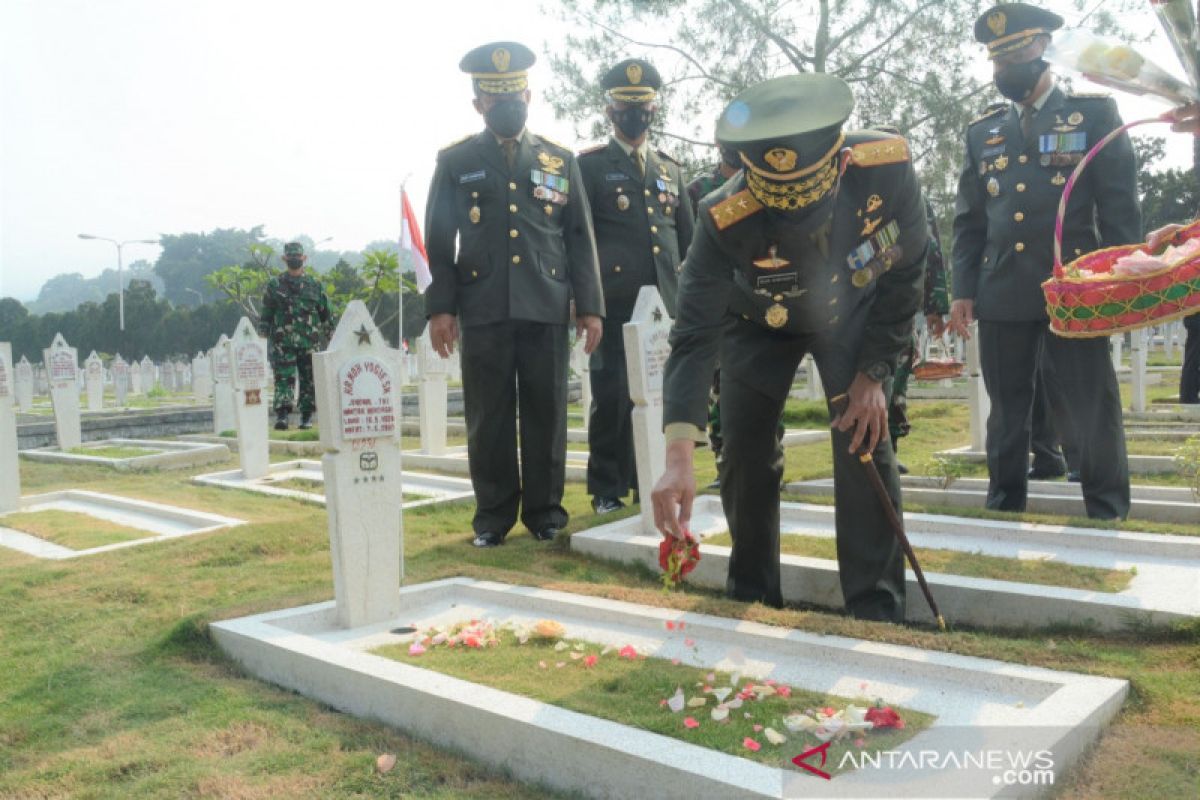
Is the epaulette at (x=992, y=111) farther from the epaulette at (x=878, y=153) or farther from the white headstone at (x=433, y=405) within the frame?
the white headstone at (x=433, y=405)

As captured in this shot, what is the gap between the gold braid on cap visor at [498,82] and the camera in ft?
17.6

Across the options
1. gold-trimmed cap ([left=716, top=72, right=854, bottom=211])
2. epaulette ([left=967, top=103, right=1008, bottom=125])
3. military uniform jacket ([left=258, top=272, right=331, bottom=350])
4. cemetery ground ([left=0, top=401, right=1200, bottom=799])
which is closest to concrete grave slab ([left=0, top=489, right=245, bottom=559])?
cemetery ground ([left=0, top=401, right=1200, bottom=799])

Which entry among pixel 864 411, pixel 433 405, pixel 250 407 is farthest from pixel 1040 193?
pixel 250 407

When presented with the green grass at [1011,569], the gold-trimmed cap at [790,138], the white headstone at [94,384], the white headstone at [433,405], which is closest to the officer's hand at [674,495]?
the gold-trimmed cap at [790,138]

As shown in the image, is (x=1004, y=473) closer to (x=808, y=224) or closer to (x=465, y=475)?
(x=808, y=224)

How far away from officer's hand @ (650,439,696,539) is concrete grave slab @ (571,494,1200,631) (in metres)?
1.23

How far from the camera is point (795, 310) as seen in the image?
3.58 meters

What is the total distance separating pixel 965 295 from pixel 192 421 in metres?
14.4

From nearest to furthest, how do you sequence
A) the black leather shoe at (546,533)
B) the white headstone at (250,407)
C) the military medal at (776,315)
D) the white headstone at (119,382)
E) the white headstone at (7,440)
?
the military medal at (776,315) → the black leather shoe at (546,533) → the white headstone at (7,440) → the white headstone at (250,407) → the white headstone at (119,382)

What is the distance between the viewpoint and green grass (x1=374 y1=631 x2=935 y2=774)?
2.51 metres

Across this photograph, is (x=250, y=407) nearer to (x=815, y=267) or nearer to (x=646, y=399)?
(x=646, y=399)

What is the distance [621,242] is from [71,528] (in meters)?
4.10

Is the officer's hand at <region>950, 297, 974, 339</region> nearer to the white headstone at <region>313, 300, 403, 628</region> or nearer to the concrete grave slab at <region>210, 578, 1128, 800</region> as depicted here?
the concrete grave slab at <region>210, 578, 1128, 800</region>

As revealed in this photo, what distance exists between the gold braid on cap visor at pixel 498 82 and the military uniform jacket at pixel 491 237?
26 centimetres
